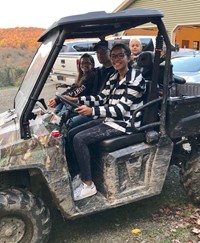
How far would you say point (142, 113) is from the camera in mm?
3344

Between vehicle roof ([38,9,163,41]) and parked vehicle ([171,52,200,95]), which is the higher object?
vehicle roof ([38,9,163,41])

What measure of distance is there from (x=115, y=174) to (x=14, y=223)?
1004mm

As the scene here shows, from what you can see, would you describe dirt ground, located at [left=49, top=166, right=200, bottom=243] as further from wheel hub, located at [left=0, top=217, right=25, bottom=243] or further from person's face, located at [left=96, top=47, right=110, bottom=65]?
person's face, located at [left=96, top=47, right=110, bottom=65]

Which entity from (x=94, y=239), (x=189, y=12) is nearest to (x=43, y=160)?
(x=94, y=239)

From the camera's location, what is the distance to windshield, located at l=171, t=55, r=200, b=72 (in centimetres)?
Result: 716

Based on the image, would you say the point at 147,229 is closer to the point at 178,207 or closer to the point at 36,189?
the point at 178,207

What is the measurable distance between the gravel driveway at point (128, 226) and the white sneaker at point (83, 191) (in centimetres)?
44

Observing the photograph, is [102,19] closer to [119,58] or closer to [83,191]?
[119,58]

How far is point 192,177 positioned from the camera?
3.64 m

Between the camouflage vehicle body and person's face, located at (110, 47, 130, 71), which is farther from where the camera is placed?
person's face, located at (110, 47, 130, 71)

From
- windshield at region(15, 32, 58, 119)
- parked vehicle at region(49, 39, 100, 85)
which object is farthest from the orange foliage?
windshield at region(15, 32, 58, 119)

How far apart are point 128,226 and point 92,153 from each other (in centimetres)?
85

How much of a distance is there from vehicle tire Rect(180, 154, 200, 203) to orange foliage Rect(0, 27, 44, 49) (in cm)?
2565

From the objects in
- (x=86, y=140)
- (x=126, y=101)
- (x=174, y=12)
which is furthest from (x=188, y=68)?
(x=174, y=12)
